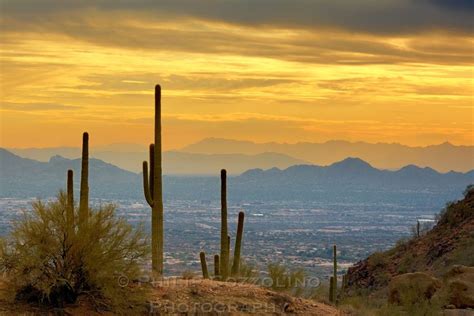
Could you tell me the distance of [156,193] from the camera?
29406mm

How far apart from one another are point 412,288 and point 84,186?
492 inches

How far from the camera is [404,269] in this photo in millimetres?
47469

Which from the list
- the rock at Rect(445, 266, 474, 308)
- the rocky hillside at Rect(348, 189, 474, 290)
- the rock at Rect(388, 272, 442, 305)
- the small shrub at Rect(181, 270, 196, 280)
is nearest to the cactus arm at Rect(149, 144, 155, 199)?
the small shrub at Rect(181, 270, 196, 280)

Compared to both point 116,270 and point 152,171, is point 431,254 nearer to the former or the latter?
point 152,171

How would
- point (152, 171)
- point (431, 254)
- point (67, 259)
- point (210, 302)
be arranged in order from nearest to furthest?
point (67, 259) < point (210, 302) < point (152, 171) < point (431, 254)

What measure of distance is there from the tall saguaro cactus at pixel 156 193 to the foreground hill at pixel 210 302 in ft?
2.99

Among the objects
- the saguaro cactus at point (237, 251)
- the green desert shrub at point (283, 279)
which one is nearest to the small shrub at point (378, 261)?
the green desert shrub at point (283, 279)

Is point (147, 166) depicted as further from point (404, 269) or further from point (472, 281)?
point (404, 269)

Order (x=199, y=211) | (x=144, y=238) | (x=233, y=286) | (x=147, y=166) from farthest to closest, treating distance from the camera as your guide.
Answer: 1. (x=199, y=211)
2. (x=147, y=166)
3. (x=233, y=286)
4. (x=144, y=238)

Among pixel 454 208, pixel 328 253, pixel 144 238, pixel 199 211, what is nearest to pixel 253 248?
pixel 328 253

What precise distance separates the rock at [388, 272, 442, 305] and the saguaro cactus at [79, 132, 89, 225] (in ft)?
39.1

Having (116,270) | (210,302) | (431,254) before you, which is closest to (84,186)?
(116,270)

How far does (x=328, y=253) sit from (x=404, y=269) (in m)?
61.2

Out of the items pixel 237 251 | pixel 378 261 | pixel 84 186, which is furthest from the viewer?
pixel 378 261
